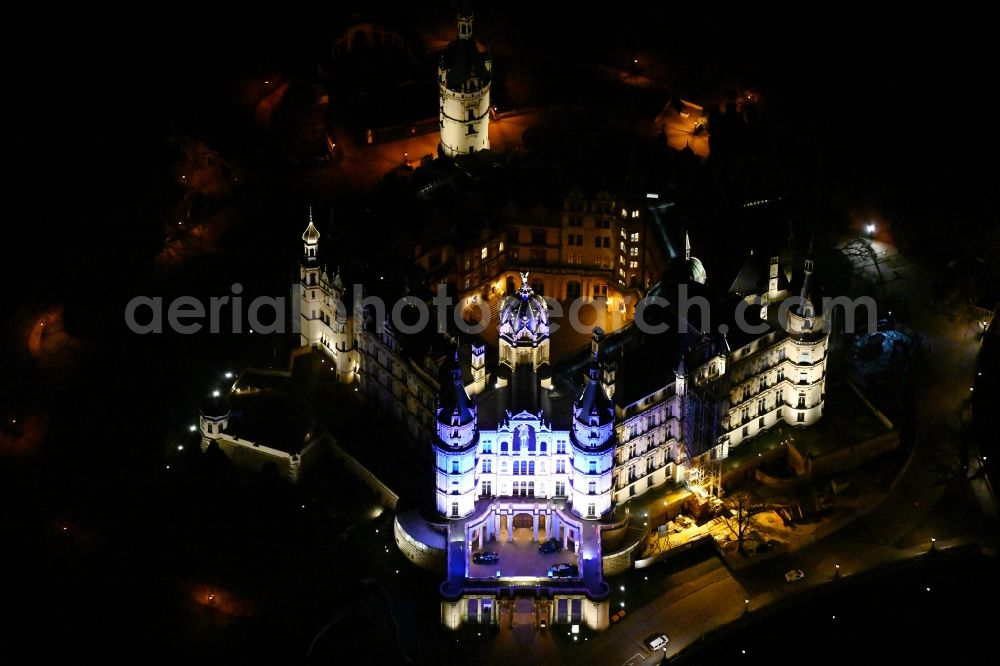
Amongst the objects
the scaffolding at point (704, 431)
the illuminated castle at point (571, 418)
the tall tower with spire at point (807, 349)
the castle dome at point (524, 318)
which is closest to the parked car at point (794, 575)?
the scaffolding at point (704, 431)

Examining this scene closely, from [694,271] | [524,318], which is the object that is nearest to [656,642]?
[524,318]

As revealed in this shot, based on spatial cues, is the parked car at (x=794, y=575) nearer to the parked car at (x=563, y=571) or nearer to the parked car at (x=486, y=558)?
the parked car at (x=563, y=571)

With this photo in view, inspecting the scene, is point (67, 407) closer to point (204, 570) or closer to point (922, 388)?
point (204, 570)

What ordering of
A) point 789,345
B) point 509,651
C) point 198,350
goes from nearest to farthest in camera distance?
point 509,651, point 789,345, point 198,350

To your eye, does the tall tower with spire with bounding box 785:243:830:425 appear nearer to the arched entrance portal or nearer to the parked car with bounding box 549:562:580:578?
the arched entrance portal

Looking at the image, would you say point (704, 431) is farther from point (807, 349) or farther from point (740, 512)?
point (807, 349)

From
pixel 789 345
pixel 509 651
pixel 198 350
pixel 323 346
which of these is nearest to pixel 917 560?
pixel 789 345
